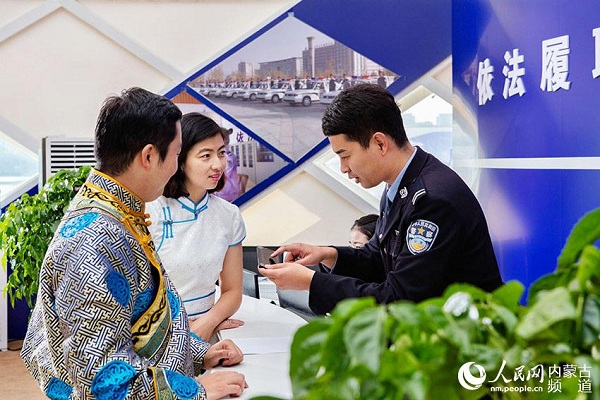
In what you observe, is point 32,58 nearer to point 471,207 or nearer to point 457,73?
point 457,73

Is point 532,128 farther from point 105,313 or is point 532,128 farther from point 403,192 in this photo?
point 105,313

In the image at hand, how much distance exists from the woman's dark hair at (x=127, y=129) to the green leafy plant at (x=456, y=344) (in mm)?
1094

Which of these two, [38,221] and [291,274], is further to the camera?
[38,221]

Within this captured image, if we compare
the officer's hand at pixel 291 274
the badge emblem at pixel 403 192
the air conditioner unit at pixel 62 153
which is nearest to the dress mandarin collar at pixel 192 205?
the officer's hand at pixel 291 274

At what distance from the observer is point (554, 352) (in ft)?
2.05

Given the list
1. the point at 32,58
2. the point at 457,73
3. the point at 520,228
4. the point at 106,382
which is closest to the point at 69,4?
the point at 32,58

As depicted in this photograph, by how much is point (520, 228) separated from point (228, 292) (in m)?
1.55

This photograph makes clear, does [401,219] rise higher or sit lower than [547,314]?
lower

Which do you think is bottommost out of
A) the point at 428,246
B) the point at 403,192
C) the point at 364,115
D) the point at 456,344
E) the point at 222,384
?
the point at 222,384

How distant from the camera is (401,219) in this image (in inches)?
84.4

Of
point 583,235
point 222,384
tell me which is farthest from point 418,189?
point 583,235

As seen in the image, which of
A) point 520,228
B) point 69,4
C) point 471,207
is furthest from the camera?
point 69,4

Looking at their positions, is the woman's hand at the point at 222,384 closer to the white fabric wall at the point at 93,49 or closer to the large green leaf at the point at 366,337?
the large green leaf at the point at 366,337

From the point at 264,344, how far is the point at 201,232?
50 cm
